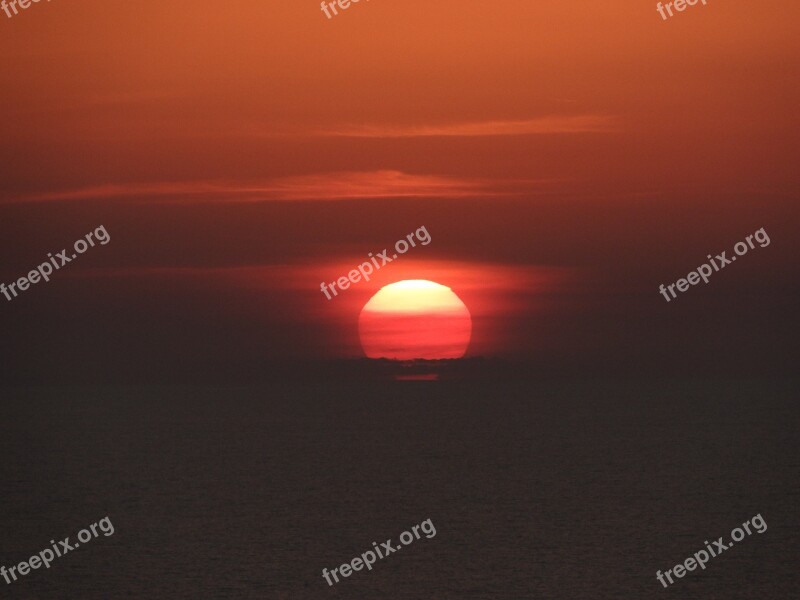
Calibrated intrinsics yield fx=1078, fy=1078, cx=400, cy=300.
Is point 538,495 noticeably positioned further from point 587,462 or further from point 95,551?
point 95,551

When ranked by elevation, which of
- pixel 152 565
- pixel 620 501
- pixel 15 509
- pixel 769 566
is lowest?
pixel 769 566

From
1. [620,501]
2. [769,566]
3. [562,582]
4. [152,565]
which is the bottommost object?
[769,566]

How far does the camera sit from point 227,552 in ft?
329

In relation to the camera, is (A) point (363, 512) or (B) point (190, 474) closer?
(A) point (363, 512)

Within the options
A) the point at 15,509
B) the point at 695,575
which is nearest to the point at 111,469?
the point at 15,509

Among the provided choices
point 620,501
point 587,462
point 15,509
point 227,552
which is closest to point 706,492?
point 620,501

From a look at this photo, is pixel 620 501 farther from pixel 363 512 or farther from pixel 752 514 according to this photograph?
pixel 363 512

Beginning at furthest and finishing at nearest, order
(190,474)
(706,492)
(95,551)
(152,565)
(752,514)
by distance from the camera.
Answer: (190,474) → (706,492) → (752,514) → (95,551) → (152,565)

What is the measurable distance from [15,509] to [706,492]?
90.6 m

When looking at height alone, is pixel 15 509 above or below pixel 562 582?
above

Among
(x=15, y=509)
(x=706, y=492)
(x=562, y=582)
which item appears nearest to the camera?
(x=562, y=582)

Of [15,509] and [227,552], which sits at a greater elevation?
[15,509]

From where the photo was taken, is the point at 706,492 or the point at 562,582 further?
the point at 706,492

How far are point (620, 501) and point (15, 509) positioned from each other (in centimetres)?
7574
